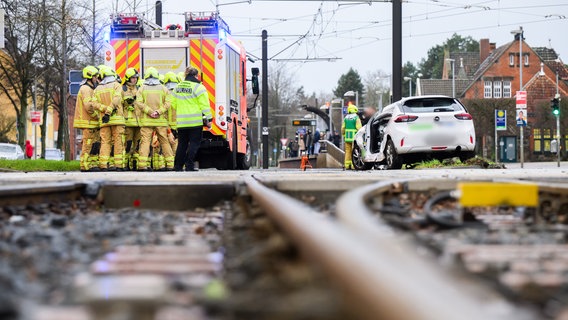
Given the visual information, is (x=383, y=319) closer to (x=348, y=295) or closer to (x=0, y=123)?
(x=348, y=295)

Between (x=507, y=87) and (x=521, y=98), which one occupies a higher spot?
(x=507, y=87)

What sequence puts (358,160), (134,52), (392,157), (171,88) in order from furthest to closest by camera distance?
1. (358,160)
2. (134,52)
3. (392,157)
4. (171,88)

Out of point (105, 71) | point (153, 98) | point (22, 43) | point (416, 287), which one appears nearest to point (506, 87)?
point (22, 43)

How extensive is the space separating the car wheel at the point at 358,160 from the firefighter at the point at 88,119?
6714 mm

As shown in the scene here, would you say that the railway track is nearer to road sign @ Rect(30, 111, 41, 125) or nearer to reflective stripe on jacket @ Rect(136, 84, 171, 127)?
reflective stripe on jacket @ Rect(136, 84, 171, 127)

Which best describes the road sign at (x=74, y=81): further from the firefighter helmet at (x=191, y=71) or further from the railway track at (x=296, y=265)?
the railway track at (x=296, y=265)

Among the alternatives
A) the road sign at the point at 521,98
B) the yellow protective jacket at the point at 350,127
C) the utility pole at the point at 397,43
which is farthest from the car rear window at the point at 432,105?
the road sign at the point at 521,98

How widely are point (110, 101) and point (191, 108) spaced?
263 centimetres

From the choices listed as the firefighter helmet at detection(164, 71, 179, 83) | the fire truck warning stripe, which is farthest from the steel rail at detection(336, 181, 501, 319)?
the fire truck warning stripe

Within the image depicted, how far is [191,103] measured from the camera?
55.6 feet

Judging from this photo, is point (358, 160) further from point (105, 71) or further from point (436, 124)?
point (105, 71)

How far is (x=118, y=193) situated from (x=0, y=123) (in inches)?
2858

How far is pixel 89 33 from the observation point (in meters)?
38.4

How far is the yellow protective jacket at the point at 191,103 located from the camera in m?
16.8
